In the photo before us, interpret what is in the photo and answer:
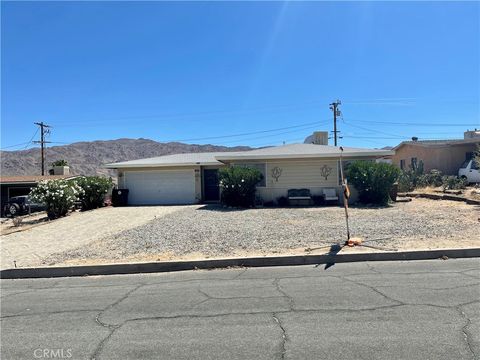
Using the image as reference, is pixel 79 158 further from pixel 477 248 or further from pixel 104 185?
pixel 477 248

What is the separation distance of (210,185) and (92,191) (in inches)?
264

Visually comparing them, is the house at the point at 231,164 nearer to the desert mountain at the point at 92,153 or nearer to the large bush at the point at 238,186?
the large bush at the point at 238,186

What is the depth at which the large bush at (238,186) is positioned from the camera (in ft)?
65.6

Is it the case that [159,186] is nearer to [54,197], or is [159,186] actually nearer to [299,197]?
[54,197]

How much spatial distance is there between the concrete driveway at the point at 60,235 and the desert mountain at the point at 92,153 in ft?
221

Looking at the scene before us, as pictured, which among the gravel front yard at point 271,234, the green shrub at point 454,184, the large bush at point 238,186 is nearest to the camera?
the gravel front yard at point 271,234

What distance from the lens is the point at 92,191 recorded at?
2317cm

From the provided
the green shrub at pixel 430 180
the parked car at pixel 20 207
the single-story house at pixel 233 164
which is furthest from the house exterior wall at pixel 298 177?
the parked car at pixel 20 207

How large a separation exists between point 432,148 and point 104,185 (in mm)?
Answer: 24323

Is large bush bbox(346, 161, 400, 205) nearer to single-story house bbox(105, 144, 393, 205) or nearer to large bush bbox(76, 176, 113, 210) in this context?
single-story house bbox(105, 144, 393, 205)

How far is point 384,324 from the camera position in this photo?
15.4 feet

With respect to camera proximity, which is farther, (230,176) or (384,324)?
(230,176)

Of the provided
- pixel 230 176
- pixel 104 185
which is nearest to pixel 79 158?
pixel 104 185

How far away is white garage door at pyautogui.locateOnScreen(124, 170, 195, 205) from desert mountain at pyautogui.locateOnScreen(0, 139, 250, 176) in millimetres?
60025
